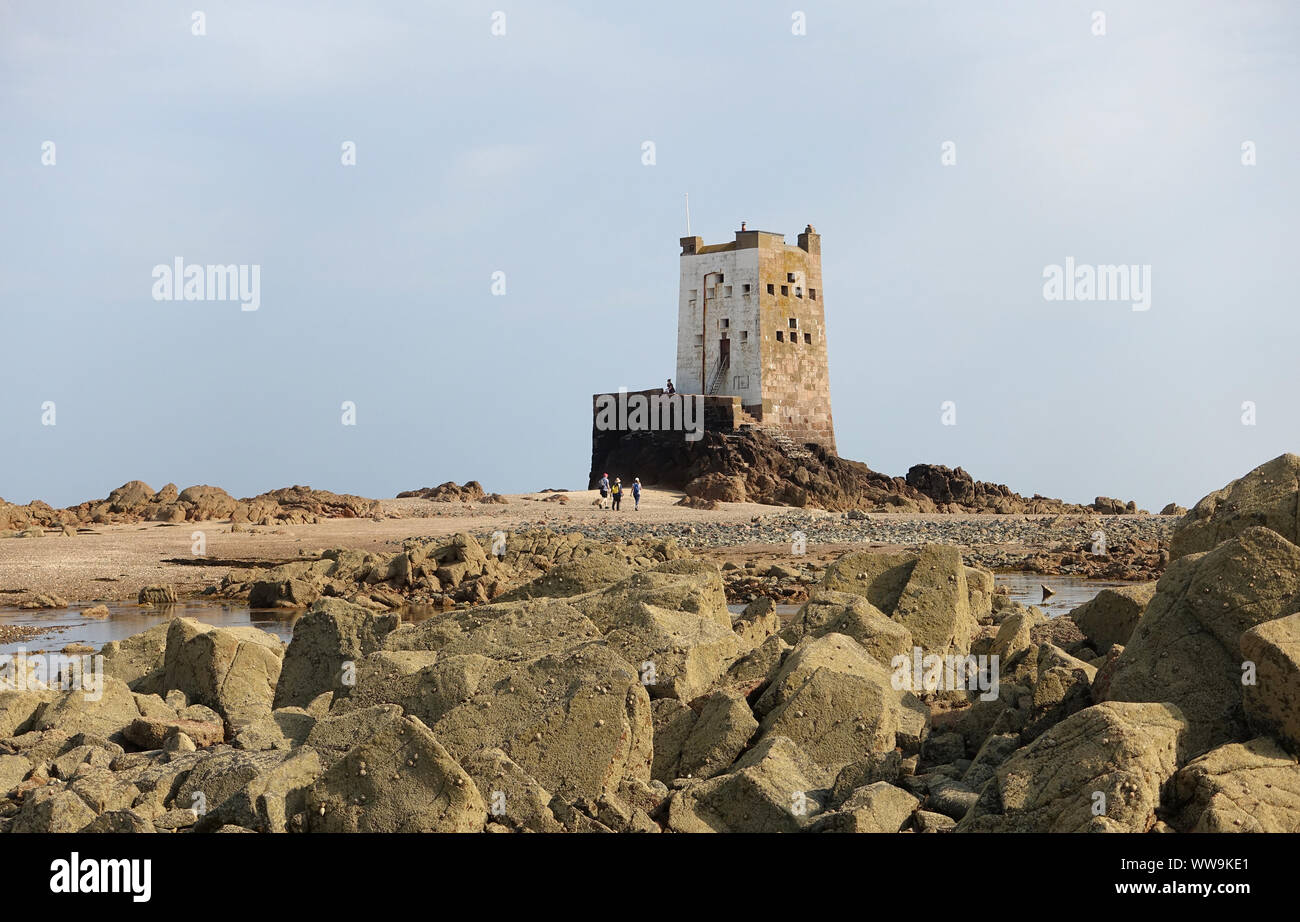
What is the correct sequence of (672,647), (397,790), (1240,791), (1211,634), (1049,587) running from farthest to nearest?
(1049,587), (672,647), (1211,634), (397,790), (1240,791)

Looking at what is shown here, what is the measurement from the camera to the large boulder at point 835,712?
601 cm

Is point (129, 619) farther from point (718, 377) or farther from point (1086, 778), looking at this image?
point (718, 377)

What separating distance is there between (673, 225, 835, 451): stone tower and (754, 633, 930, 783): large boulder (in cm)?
3650

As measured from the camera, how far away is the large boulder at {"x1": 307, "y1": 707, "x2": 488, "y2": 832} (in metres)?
4.98

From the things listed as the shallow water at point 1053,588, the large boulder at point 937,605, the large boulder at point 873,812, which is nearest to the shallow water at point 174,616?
the shallow water at point 1053,588

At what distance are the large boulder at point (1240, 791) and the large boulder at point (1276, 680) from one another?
0.36ft

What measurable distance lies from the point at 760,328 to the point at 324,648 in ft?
116

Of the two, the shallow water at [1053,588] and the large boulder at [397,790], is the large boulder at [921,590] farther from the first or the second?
the shallow water at [1053,588]

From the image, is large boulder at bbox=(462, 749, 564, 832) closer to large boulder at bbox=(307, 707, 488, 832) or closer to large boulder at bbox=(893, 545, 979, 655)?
large boulder at bbox=(307, 707, 488, 832)

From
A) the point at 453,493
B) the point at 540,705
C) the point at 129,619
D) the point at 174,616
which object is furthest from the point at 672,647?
the point at 453,493

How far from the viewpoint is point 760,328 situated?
1673 inches
